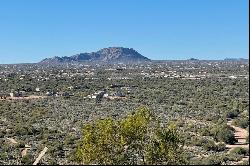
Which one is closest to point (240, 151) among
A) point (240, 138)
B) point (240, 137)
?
point (240, 138)

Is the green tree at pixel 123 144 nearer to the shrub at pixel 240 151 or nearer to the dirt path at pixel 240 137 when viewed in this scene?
the shrub at pixel 240 151

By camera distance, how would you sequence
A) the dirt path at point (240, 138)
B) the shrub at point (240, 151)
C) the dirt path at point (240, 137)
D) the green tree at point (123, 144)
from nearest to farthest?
the green tree at point (123, 144), the shrub at point (240, 151), the dirt path at point (240, 138), the dirt path at point (240, 137)

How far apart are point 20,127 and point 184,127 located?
17.9 meters

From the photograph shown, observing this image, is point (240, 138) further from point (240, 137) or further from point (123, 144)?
point (123, 144)

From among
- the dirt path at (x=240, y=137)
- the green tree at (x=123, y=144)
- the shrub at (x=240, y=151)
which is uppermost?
the green tree at (x=123, y=144)

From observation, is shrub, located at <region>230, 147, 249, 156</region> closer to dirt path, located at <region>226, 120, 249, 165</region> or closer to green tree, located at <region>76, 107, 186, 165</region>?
dirt path, located at <region>226, 120, 249, 165</region>

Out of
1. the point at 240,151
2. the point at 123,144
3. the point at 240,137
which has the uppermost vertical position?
the point at 123,144

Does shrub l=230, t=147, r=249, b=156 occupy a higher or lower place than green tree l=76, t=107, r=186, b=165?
lower

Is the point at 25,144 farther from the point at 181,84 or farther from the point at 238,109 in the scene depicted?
the point at 181,84

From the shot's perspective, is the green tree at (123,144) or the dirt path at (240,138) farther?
the dirt path at (240,138)

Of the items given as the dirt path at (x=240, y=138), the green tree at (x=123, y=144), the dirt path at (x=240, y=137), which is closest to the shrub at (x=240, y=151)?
the dirt path at (x=240, y=138)

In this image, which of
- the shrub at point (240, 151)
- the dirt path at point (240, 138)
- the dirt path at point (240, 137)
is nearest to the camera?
the shrub at point (240, 151)

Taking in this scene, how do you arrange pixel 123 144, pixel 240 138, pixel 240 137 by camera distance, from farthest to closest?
pixel 240 137, pixel 240 138, pixel 123 144

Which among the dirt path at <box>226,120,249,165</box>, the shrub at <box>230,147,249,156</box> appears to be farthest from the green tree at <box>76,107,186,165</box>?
the shrub at <box>230,147,249,156</box>
